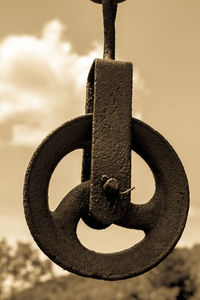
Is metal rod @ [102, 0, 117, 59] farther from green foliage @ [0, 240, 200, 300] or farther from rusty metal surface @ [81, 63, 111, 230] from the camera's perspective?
green foliage @ [0, 240, 200, 300]

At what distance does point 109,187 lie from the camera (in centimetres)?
192

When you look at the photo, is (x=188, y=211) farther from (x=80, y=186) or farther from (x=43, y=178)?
(x=43, y=178)

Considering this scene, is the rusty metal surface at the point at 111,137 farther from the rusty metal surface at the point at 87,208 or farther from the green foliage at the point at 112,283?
the green foliage at the point at 112,283

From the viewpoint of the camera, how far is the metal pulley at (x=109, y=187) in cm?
190

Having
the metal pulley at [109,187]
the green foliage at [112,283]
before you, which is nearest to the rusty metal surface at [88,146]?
the metal pulley at [109,187]

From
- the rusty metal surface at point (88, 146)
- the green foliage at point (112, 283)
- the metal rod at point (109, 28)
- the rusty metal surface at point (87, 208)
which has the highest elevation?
the green foliage at point (112, 283)

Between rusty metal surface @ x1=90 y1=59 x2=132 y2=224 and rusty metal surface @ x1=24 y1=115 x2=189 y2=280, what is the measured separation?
50mm

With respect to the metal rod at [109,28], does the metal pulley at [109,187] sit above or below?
below

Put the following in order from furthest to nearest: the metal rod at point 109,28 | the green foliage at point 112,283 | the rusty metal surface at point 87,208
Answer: the green foliage at point 112,283
the metal rod at point 109,28
the rusty metal surface at point 87,208

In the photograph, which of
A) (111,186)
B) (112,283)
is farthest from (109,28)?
(112,283)

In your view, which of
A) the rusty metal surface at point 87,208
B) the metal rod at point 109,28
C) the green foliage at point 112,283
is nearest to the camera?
the rusty metal surface at point 87,208

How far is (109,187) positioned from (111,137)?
0.19 meters

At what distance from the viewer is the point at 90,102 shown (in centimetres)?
216

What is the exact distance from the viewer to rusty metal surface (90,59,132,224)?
6.34 feet
